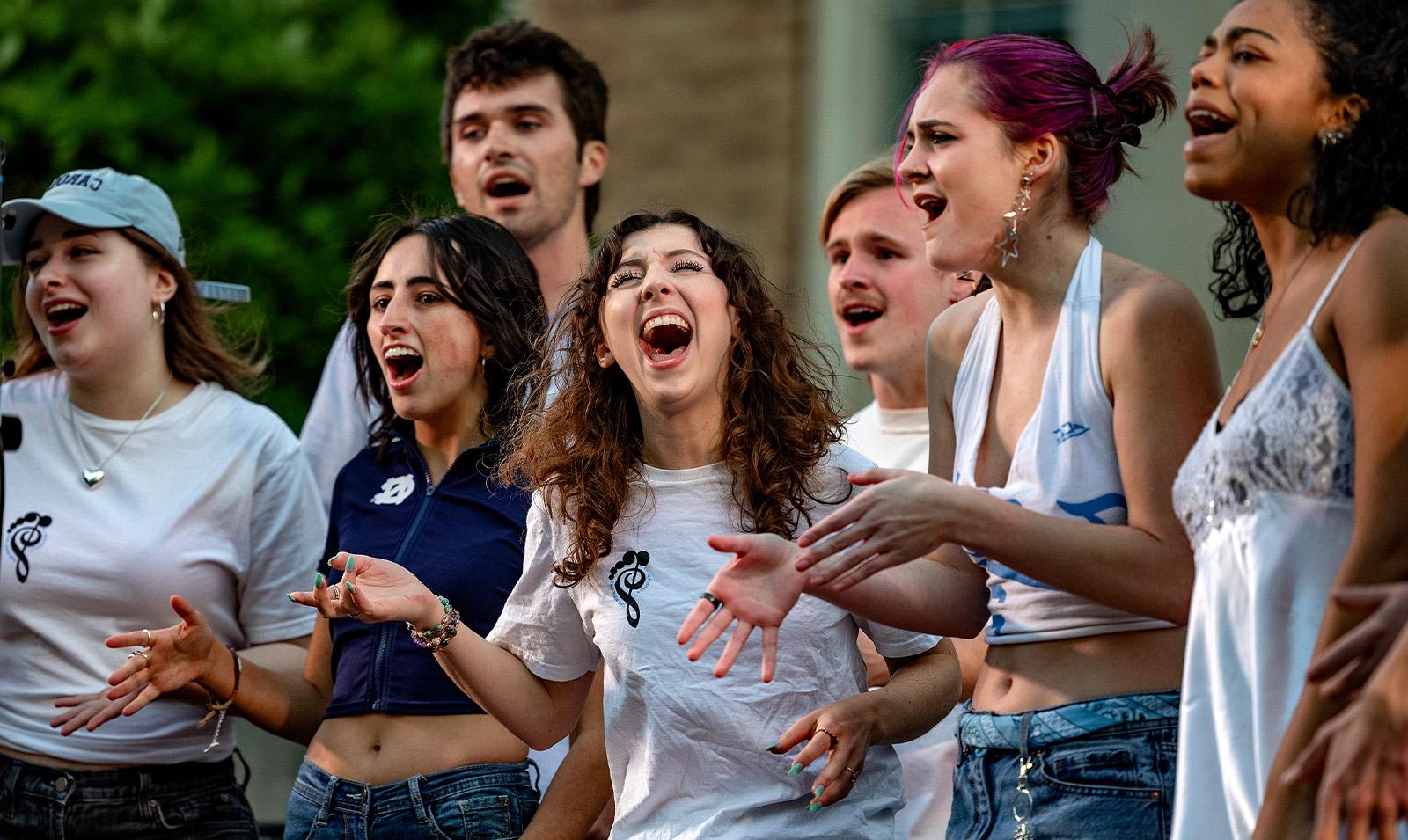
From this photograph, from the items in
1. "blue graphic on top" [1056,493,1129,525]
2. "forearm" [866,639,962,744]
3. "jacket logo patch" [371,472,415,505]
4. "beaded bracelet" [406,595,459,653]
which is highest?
"blue graphic on top" [1056,493,1129,525]

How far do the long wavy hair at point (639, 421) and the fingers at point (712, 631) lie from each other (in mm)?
454

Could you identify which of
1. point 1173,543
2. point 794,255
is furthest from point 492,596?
point 794,255

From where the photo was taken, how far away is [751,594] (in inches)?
103

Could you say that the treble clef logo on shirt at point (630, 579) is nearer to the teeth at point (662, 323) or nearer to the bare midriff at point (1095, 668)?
the teeth at point (662, 323)

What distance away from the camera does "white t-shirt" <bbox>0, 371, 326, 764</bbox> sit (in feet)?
12.5

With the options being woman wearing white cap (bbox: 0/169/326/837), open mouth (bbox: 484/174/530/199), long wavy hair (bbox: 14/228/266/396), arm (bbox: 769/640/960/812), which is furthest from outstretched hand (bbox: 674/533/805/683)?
open mouth (bbox: 484/174/530/199)

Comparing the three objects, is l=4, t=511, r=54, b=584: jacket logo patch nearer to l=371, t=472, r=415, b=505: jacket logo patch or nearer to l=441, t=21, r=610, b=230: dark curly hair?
l=371, t=472, r=415, b=505: jacket logo patch

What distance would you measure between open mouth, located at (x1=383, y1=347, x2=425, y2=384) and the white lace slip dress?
1829 mm

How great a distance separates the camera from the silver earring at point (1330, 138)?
238 cm

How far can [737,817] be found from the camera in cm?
288

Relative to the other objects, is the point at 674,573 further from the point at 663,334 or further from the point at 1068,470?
the point at 1068,470

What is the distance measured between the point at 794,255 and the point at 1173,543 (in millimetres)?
5396

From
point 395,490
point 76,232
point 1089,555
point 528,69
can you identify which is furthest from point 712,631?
point 528,69

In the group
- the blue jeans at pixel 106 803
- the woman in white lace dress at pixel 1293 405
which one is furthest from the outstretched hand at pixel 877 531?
the blue jeans at pixel 106 803
